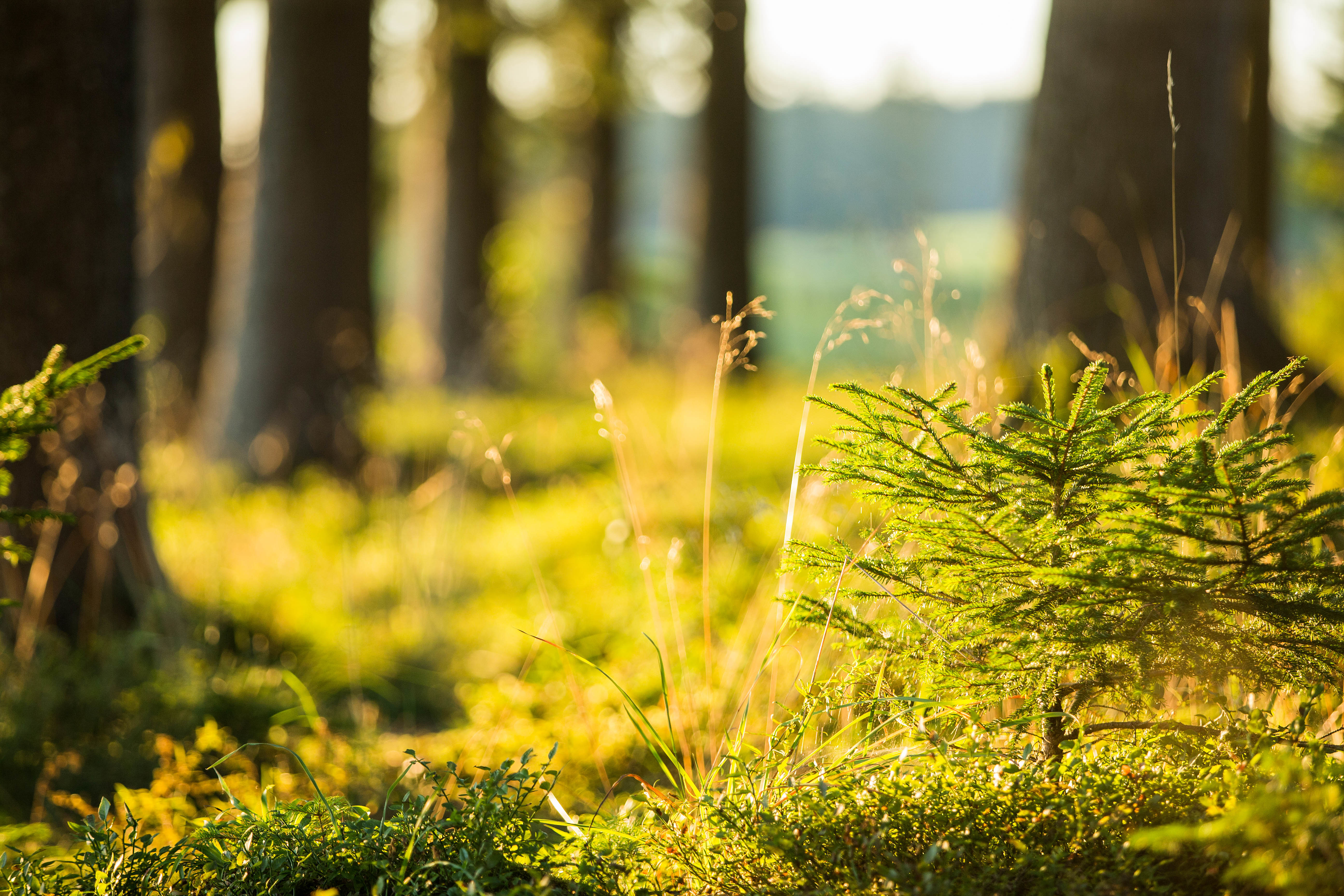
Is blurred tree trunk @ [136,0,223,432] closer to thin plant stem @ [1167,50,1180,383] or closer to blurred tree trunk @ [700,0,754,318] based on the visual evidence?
blurred tree trunk @ [700,0,754,318]

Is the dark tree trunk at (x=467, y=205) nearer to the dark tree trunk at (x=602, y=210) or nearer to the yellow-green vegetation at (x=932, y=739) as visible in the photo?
the dark tree trunk at (x=602, y=210)

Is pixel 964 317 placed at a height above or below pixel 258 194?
below

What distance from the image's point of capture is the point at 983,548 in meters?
1.63

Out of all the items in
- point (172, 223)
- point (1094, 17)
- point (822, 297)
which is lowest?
point (822, 297)

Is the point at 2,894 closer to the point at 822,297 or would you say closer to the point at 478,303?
the point at 478,303

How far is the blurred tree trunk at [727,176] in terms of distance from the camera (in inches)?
379

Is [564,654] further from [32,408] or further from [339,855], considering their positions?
[32,408]

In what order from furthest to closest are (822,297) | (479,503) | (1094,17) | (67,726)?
1. (822,297)
2. (479,503)
3. (1094,17)
4. (67,726)

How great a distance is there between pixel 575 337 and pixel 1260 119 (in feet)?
27.2

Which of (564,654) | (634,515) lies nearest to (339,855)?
(634,515)

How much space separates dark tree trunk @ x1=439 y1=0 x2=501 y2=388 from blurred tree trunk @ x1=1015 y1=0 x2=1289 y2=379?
6823 millimetres

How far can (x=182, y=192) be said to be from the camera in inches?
291

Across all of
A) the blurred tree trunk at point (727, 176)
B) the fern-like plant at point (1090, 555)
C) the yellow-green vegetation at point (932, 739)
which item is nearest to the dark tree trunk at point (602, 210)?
the blurred tree trunk at point (727, 176)

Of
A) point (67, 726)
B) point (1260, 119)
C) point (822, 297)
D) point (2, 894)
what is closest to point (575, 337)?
point (1260, 119)
